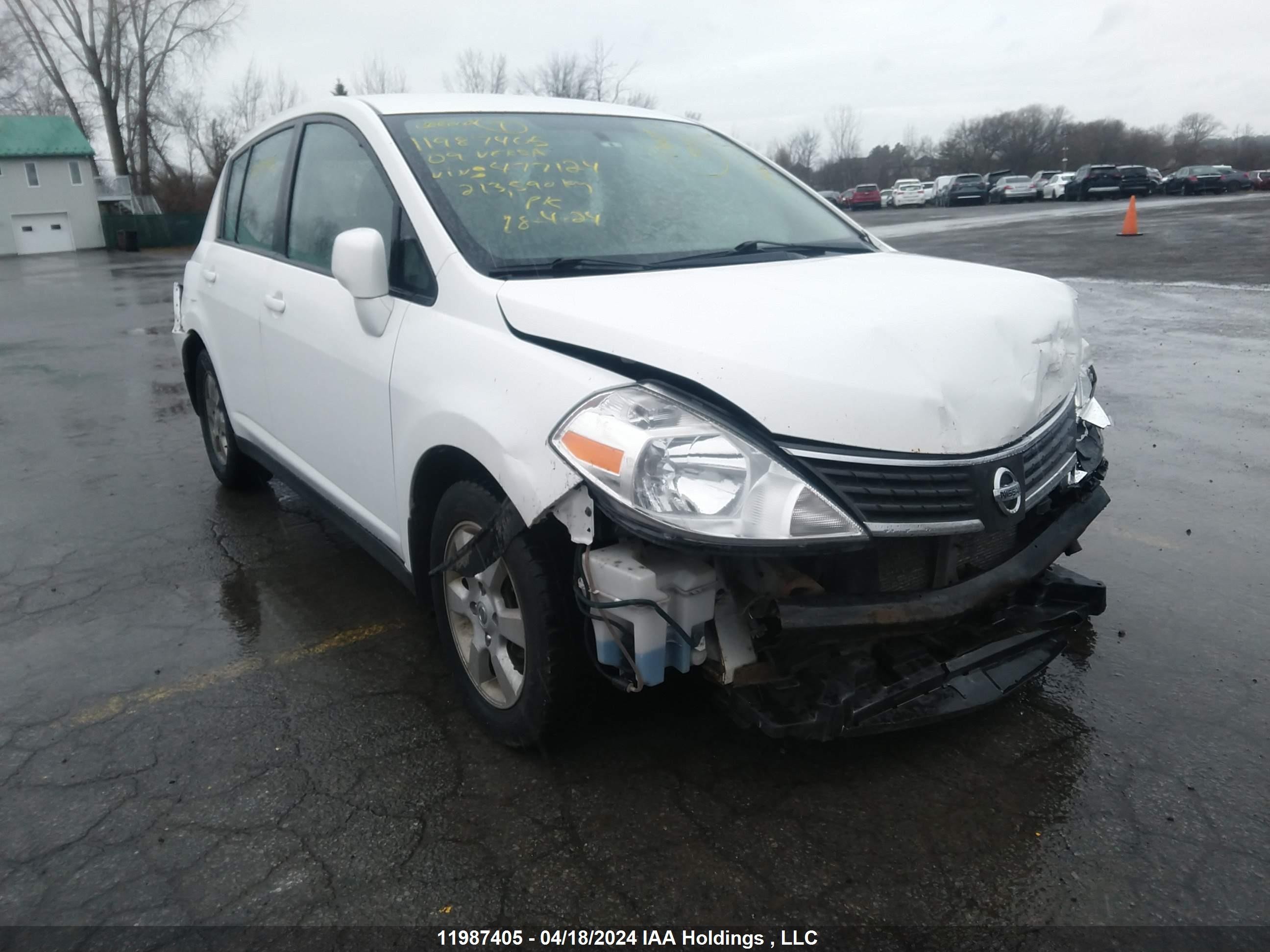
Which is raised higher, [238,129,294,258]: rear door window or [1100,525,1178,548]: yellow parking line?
[238,129,294,258]: rear door window

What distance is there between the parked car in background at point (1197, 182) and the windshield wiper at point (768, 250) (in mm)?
49678

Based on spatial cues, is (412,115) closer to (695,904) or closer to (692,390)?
(692,390)

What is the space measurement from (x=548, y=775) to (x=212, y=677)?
1.42 metres

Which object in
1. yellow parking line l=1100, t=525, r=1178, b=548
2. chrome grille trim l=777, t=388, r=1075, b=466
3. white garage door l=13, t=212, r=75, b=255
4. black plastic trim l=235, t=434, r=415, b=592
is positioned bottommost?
white garage door l=13, t=212, r=75, b=255

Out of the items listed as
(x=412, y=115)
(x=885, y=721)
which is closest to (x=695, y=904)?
(x=885, y=721)

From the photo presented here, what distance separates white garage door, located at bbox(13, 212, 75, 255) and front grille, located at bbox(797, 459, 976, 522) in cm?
5664

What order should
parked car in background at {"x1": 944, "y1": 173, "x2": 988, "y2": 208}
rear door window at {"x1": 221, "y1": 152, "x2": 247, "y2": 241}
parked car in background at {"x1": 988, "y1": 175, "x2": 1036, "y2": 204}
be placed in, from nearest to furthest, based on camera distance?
1. rear door window at {"x1": 221, "y1": 152, "x2": 247, "y2": 241}
2. parked car in background at {"x1": 988, "y1": 175, "x2": 1036, "y2": 204}
3. parked car in background at {"x1": 944, "y1": 173, "x2": 988, "y2": 208}

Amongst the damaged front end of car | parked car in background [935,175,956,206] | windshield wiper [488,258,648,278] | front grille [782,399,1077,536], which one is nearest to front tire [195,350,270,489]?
windshield wiper [488,258,648,278]

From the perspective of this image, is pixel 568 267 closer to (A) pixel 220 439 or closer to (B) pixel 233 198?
(B) pixel 233 198

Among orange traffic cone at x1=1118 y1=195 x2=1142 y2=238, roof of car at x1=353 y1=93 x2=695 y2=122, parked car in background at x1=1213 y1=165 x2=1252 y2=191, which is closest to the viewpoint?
roof of car at x1=353 y1=93 x2=695 y2=122

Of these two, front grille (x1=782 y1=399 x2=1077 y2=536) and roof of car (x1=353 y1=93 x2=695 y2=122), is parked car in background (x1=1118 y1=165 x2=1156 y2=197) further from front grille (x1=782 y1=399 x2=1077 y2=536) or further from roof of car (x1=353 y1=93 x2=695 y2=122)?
front grille (x1=782 y1=399 x2=1077 y2=536)

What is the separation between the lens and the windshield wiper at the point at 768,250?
10.3 ft

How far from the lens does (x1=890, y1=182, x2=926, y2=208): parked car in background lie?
5384 cm

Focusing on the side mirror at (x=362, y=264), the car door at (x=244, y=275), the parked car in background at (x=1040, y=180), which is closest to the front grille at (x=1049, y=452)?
the side mirror at (x=362, y=264)
